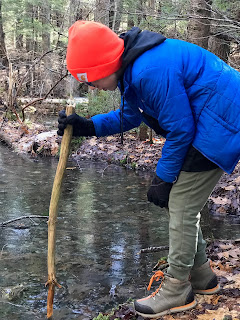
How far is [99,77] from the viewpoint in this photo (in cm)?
255

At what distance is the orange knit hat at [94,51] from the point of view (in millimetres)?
2477

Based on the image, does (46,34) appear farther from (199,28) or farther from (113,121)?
(113,121)

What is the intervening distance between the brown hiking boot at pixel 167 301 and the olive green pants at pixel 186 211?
165 mm

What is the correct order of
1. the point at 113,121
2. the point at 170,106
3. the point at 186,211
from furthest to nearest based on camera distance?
the point at 113,121 → the point at 186,211 → the point at 170,106

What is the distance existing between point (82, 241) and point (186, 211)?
8.31 feet

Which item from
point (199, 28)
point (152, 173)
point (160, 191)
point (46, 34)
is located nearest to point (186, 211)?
point (160, 191)

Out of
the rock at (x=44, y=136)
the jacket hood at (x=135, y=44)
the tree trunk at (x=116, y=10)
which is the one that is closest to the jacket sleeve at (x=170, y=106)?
the jacket hood at (x=135, y=44)

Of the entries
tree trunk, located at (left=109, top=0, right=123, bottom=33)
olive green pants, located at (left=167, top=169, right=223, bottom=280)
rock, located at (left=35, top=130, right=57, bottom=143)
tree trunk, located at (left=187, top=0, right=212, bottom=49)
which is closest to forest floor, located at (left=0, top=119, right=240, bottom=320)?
rock, located at (left=35, top=130, right=57, bottom=143)

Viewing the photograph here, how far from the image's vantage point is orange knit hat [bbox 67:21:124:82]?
2.48 meters

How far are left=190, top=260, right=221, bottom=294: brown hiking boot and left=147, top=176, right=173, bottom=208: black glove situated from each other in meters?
0.70

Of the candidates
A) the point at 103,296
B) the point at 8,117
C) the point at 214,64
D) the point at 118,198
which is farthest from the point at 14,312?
the point at 8,117

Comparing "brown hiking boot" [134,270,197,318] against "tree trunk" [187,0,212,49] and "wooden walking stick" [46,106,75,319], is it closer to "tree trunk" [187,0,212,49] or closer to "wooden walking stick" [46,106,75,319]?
"wooden walking stick" [46,106,75,319]

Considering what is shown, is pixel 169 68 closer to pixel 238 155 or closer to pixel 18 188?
pixel 238 155

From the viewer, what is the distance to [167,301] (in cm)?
295
